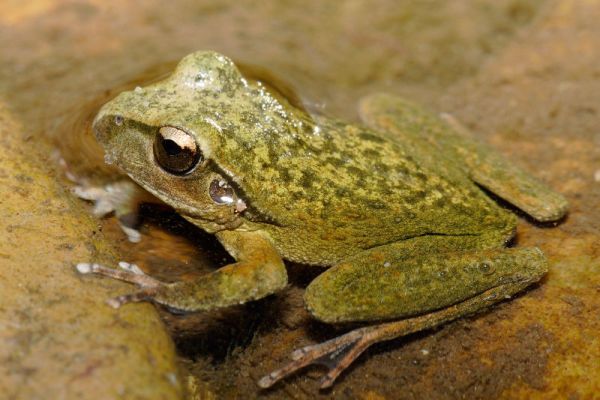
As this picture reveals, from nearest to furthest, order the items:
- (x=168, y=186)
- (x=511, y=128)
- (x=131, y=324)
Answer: (x=131, y=324)
(x=168, y=186)
(x=511, y=128)

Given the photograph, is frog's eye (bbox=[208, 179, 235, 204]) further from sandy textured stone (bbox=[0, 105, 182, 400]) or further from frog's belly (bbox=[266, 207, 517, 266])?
sandy textured stone (bbox=[0, 105, 182, 400])

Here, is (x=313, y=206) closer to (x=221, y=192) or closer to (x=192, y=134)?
(x=221, y=192)

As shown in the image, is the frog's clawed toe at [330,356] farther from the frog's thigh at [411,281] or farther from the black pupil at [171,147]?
the black pupil at [171,147]

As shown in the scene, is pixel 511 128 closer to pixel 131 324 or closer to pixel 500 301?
pixel 500 301

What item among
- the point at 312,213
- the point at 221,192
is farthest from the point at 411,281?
the point at 221,192

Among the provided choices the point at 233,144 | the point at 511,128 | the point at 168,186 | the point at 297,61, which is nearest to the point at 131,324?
the point at 168,186

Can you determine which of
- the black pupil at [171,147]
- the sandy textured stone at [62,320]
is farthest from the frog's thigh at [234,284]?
the black pupil at [171,147]
